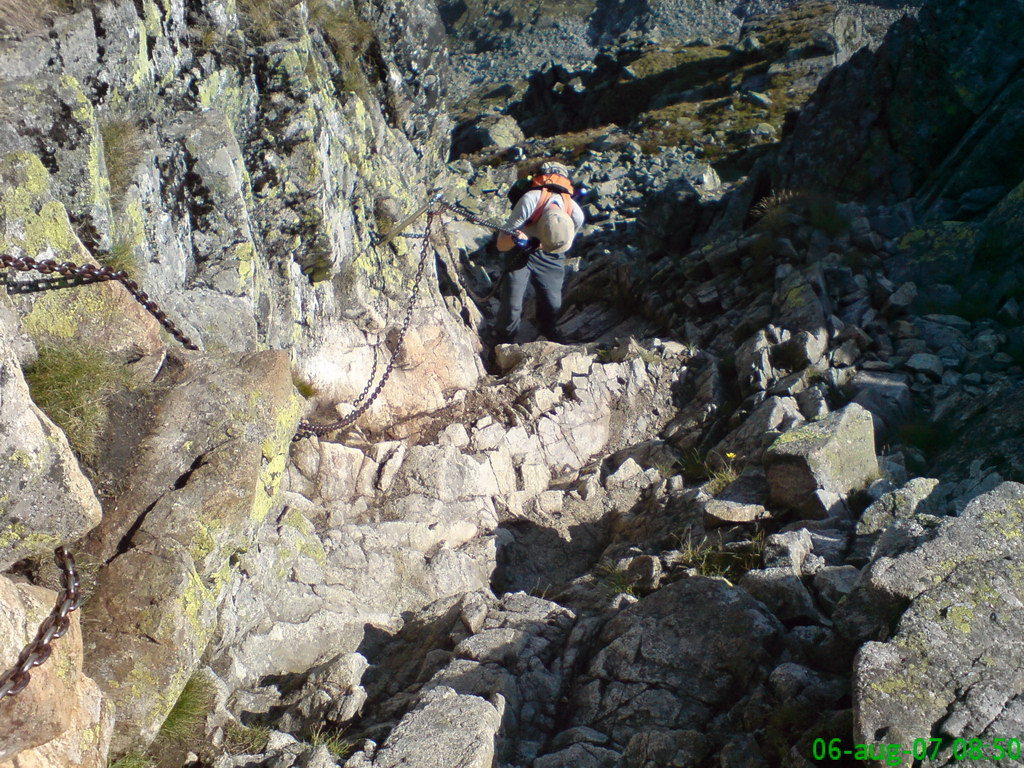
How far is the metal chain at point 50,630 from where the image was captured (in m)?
3.50

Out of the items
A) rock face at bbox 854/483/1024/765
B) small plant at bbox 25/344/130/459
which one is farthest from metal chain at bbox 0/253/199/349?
rock face at bbox 854/483/1024/765

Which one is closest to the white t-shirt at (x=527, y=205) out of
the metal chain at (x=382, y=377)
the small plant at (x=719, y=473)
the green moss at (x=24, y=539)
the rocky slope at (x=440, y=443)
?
the metal chain at (x=382, y=377)

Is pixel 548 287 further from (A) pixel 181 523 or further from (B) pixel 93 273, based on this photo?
(A) pixel 181 523

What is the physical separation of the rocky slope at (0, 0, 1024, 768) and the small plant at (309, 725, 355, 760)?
44mm

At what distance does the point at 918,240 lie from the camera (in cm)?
1412

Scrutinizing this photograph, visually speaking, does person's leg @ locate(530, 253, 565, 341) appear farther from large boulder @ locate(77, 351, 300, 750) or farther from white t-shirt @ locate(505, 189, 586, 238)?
large boulder @ locate(77, 351, 300, 750)

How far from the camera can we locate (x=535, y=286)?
560 inches

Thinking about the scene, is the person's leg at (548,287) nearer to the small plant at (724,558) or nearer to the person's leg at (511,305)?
the person's leg at (511,305)

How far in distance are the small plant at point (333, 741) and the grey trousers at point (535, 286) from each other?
30.0 feet

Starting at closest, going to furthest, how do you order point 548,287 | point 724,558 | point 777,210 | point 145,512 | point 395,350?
point 145,512 < point 724,558 < point 395,350 < point 548,287 < point 777,210

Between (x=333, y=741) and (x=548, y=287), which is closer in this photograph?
(x=333, y=741)

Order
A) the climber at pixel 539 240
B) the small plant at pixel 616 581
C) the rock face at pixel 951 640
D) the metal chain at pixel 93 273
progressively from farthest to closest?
the climber at pixel 539 240 < the small plant at pixel 616 581 < the metal chain at pixel 93 273 < the rock face at pixel 951 640

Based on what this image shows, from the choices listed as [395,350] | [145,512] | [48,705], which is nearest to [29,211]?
[145,512]

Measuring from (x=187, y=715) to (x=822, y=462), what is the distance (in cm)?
638
